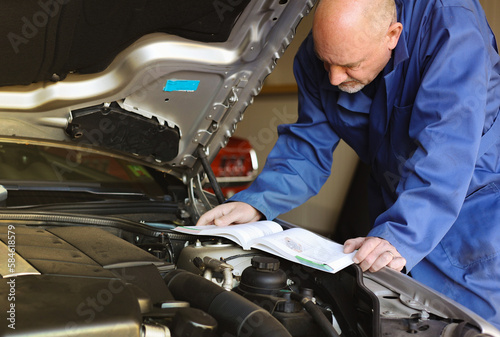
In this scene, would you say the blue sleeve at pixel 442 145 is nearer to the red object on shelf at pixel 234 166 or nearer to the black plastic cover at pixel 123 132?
the black plastic cover at pixel 123 132

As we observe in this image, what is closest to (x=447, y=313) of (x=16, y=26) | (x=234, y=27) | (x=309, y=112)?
(x=309, y=112)

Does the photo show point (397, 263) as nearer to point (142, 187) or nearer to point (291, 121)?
point (142, 187)

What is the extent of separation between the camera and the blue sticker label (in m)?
1.62

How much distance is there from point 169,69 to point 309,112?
1.64ft

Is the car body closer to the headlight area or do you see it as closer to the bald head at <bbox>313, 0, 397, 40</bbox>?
the headlight area

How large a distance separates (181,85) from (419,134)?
2.31 ft

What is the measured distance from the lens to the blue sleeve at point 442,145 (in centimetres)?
133

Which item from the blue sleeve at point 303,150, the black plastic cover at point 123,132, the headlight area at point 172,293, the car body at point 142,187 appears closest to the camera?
the headlight area at point 172,293

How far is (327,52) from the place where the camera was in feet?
4.76

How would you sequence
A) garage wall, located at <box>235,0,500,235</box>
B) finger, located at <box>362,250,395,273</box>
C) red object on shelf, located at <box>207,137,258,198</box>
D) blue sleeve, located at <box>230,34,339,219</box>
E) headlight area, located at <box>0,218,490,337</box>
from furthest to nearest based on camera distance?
1. garage wall, located at <box>235,0,500,235</box>
2. red object on shelf, located at <box>207,137,258,198</box>
3. blue sleeve, located at <box>230,34,339,219</box>
4. finger, located at <box>362,250,395,273</box>
5. headlight area, located at <box>0,218,490,337</box>

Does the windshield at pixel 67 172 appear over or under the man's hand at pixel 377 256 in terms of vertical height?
over

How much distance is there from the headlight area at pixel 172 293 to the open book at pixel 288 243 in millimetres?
31

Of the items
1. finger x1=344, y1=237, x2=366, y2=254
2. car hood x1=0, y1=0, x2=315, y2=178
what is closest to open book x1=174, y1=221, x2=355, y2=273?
finger x1=344, y1=237, x2=366, y2=254

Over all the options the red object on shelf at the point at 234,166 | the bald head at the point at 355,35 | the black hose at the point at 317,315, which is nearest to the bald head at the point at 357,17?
the bald head at the point at 355,35
